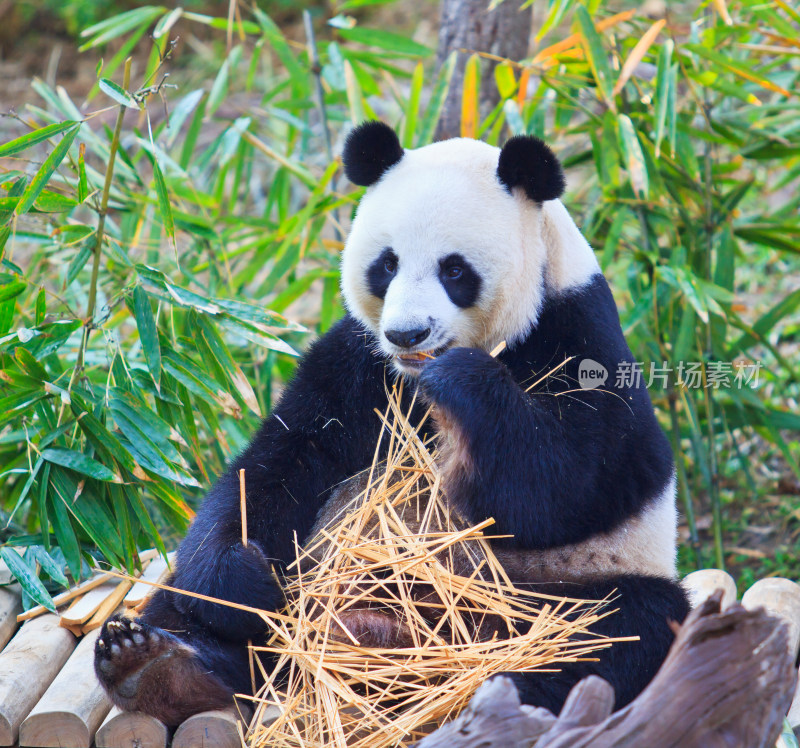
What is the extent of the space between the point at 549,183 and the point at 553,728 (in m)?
1.33

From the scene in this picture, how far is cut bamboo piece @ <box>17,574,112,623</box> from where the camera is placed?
276cm

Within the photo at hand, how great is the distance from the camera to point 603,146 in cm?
357

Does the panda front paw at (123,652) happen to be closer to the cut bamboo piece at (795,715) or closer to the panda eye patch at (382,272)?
the panda eye patch at (382,272)

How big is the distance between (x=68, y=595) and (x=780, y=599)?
7.49ft

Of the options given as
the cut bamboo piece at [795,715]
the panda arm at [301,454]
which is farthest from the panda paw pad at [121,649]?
the cut bamboo piece at [795,715]

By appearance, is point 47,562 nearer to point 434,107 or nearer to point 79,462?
point 79,462

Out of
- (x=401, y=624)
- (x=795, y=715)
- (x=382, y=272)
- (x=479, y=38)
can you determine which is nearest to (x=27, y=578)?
(x=401, y=624)

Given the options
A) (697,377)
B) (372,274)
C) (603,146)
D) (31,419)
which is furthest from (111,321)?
(697,377)

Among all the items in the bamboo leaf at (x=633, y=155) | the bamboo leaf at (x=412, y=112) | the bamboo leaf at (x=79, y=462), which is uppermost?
the bamboo leaf at (x=412, y=112)

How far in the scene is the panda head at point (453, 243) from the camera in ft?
7.37

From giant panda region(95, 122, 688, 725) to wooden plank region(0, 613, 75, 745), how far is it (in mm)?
342

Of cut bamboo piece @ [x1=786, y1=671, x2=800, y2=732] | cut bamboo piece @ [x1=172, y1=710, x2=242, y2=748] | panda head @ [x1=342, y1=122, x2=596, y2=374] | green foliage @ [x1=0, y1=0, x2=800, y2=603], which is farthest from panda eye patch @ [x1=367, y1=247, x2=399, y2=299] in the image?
cut bamboo piece @ [x1=786, y1=671, x2=800, y2=732]

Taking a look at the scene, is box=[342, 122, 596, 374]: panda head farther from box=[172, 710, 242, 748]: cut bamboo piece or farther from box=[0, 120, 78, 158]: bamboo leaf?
box=[172, 710, 242, 748]: cut bamboo piece

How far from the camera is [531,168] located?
2268mm
